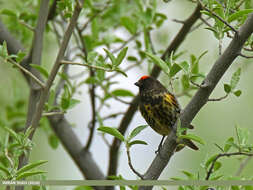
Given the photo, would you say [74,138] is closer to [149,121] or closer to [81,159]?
[81,159]

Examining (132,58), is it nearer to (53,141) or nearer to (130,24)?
(130,24)

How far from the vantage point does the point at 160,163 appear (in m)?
1.95

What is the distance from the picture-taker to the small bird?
275 cm

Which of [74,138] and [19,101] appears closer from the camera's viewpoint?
[74,138]

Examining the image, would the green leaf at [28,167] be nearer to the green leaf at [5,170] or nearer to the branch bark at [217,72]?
the green leaf at [5,170]

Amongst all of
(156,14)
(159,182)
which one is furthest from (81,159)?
(159,182)

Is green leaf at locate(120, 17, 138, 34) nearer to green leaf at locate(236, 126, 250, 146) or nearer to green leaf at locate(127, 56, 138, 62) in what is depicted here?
green leaf at locate(127, 56, 138, 62)

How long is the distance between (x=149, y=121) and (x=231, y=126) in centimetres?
316

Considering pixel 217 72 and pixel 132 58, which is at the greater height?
pixel 217 72

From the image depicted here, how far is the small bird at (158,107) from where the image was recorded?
9.04 feet

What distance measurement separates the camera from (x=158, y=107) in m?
2.81

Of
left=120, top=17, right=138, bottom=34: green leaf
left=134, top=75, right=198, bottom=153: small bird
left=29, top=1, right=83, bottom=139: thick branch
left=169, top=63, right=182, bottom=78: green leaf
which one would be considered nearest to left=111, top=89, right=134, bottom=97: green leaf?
left=134, top=75, right=198, bottom=153: small bird

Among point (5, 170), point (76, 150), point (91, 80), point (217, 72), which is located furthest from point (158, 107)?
point (5, 170)

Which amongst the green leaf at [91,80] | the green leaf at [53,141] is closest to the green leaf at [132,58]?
the green leaf at [91,80]
